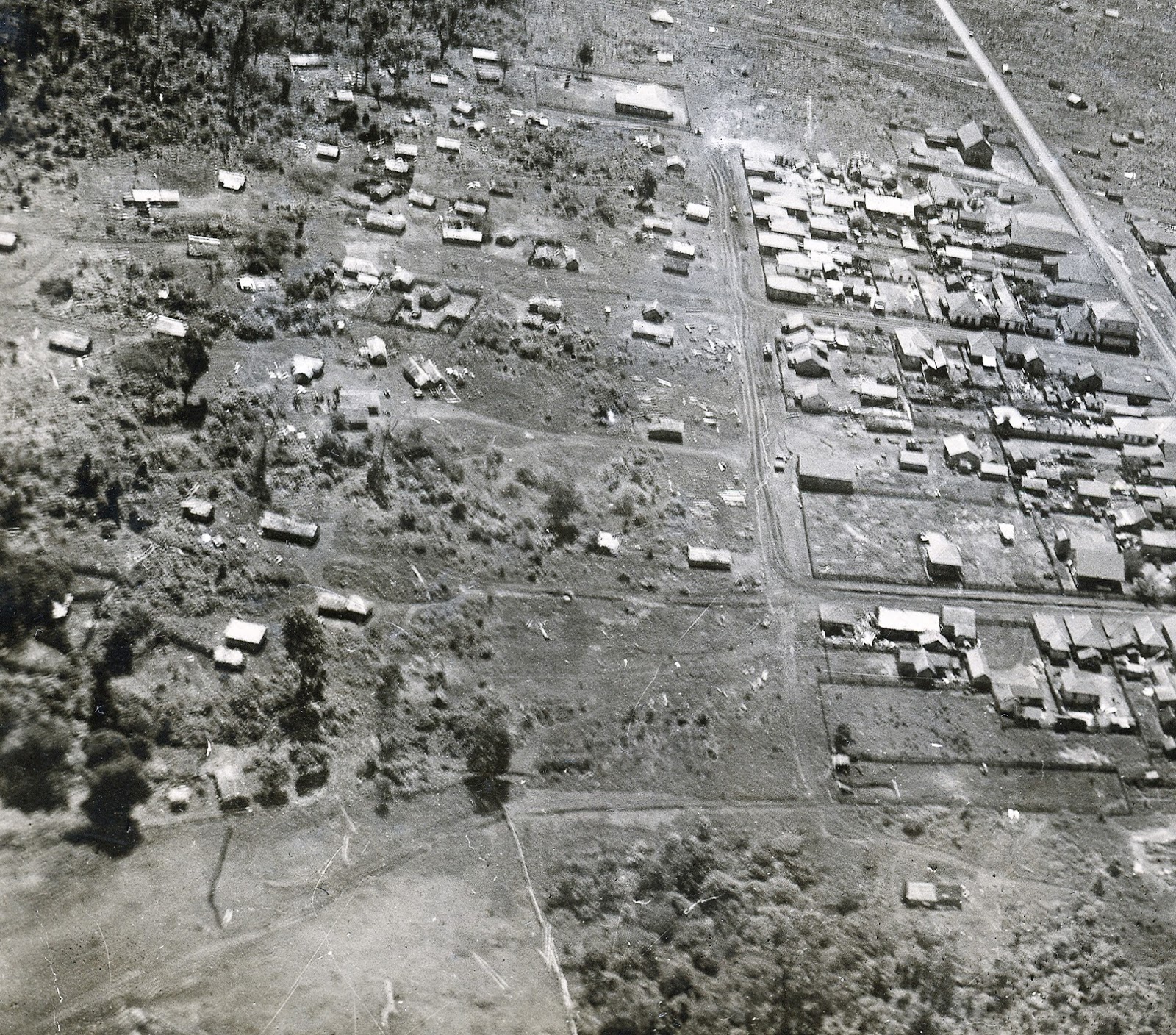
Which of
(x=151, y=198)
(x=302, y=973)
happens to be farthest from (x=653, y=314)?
(x=302, y=973)

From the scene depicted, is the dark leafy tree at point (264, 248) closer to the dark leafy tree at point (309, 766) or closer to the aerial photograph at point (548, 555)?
the aerial photograph at point (548, 555)

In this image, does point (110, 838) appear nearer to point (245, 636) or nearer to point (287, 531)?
point (245, 636)

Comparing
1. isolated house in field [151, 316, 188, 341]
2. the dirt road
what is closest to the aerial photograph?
isolated house in field [151, 316, 188, 341]

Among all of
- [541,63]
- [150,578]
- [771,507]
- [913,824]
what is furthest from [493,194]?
[913,824]

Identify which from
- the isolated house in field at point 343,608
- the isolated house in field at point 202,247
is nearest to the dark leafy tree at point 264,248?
the isolated house in field at point 202,247

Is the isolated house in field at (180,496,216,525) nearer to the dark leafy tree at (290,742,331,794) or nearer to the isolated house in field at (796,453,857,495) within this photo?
the dark leafy tree at (290,742,331,794)

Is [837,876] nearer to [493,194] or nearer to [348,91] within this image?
[493,194]
